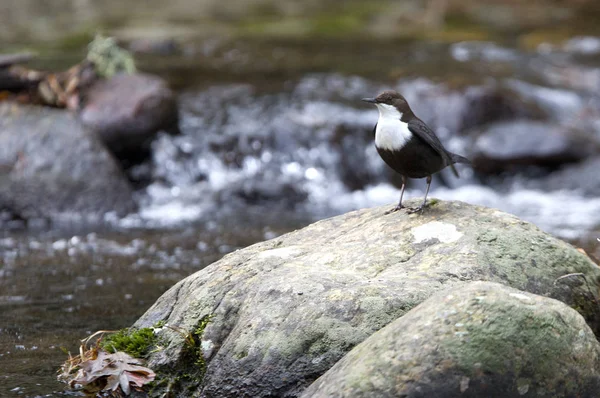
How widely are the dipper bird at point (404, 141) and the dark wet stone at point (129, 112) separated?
6.83 m

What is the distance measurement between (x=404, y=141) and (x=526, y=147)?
7.61m

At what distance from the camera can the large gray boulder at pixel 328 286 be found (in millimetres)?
3789

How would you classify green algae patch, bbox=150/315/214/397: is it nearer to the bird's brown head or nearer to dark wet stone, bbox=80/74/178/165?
the bird's brown head

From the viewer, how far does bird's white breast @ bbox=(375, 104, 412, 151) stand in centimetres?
489

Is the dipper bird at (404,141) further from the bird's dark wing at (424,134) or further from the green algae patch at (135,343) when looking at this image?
the green algae patch at (135,343)

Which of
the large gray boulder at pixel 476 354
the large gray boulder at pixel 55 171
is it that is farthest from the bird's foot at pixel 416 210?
the large gray boulder at pixel 55 171

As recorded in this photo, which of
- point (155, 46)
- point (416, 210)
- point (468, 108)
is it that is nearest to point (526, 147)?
point (468, 108)

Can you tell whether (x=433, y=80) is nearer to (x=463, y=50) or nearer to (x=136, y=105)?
(x=463, y=50)

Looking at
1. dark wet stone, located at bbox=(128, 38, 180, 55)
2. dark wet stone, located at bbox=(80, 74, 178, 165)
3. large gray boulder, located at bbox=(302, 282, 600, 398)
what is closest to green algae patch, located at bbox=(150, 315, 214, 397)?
large gray boulder, located at bbox=(302, 282, 600, 398)

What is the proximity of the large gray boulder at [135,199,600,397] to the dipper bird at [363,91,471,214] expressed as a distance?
29 cm

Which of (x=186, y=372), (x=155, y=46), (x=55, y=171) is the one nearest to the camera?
(x=186, y=372)

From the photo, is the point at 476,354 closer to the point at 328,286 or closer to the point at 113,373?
the point at 328,286

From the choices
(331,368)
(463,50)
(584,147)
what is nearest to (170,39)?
(463,50)

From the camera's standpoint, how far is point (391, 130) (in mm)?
4930
